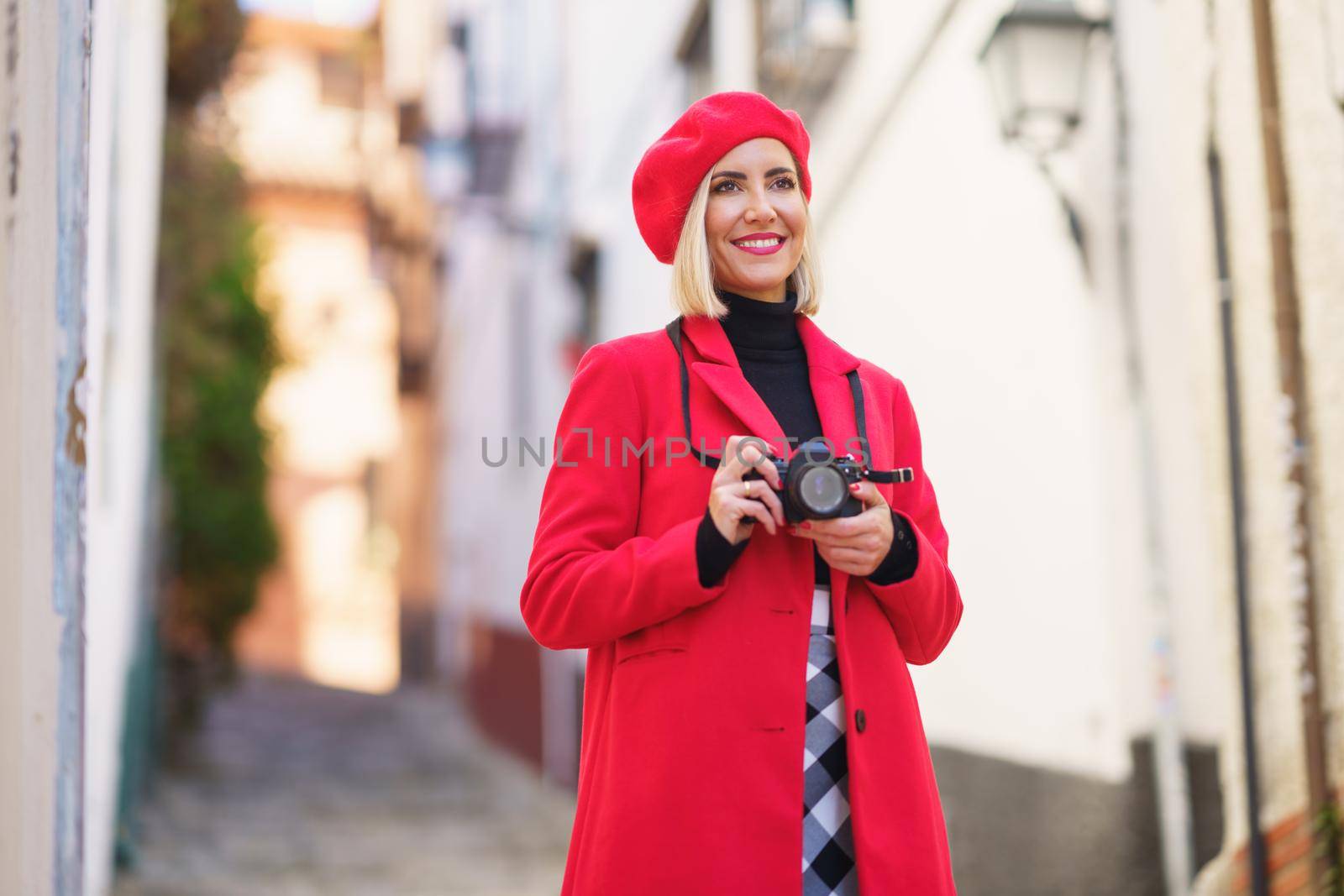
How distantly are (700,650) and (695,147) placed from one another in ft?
2.38

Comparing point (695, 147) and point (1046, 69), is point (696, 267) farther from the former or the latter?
point (1046, 69)

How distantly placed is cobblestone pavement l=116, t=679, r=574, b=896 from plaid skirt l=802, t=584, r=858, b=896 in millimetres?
4601

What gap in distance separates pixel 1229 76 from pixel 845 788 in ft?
7.03

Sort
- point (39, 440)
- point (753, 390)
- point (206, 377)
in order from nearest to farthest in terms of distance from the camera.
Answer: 1. point (753, 390)
2. point (39, 440)
3. point (206, 377)

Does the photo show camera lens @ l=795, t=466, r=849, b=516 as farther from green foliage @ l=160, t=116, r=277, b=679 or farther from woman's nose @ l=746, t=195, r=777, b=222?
green foliage @ l=160, t=116, r=277, b=679

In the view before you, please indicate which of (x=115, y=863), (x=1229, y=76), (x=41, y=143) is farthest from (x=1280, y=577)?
(x=115, y=863)

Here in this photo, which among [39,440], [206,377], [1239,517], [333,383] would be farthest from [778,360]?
[333,383]

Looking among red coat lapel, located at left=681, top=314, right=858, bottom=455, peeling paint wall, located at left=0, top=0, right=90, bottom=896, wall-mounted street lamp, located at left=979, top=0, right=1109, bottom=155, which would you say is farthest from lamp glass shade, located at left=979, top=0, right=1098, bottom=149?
peeling paint wall, located at left=0, top=0, right=90, bottom=896

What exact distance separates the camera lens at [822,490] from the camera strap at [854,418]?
0.11 meters

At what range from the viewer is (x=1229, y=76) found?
304 cm

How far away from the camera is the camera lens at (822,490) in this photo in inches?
63.7

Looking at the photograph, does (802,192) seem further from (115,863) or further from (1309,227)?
(115,863)

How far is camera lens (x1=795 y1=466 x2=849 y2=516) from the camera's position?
162cm

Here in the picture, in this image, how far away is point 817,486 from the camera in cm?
162
